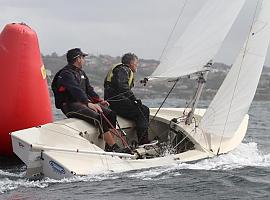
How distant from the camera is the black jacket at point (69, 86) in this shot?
8375 mm

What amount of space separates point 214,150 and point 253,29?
6.71ft

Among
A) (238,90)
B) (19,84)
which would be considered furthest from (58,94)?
(238,90)

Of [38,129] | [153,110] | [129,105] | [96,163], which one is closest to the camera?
[96,163]

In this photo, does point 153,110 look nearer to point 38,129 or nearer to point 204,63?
point 204,63

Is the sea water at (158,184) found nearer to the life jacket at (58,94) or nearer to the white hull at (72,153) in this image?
the white hull at (72,153)

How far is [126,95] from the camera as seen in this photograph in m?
8.96

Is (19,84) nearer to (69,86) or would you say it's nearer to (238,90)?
(69,86)

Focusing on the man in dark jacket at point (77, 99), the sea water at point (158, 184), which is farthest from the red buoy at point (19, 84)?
the sea water at point (158, 184)

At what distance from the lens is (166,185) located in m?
6.81

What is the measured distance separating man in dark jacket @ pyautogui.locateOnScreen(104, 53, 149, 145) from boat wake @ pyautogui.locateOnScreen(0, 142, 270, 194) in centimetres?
129

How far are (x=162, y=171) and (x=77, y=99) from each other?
1751mm

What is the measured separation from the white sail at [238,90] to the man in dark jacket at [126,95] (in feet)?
3.16

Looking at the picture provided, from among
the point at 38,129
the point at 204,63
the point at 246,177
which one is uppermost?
the point at 204,63

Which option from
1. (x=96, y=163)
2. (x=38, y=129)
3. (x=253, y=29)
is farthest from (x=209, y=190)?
(x=253, y=29)
